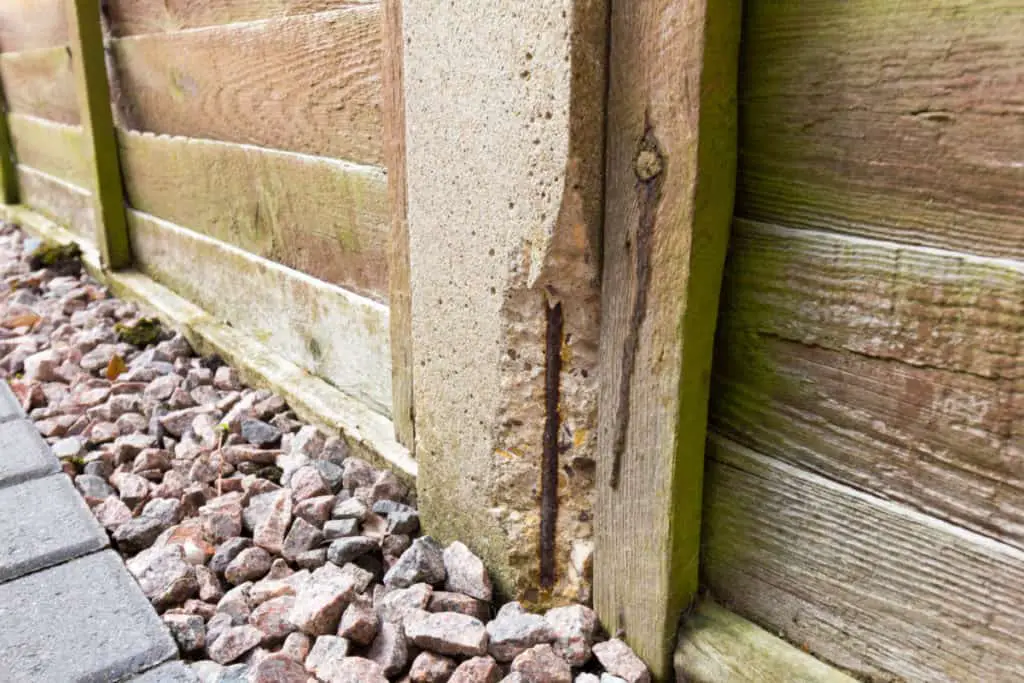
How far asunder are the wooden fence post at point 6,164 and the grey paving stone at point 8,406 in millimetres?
3248

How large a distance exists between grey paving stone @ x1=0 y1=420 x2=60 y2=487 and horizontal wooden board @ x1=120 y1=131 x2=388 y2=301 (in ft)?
2.55

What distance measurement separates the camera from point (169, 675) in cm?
134

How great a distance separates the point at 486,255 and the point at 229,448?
1.06 m

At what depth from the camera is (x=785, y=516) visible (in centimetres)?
113

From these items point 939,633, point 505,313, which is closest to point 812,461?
point 939,633

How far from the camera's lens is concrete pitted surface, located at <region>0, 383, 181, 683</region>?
4.45 ft

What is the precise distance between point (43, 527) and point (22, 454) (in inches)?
17.3

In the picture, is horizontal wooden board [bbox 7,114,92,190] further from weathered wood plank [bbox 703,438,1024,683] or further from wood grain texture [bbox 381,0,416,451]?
weathered wood plank [bbox 703,438,1024,683]

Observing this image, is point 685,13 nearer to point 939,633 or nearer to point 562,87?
point 562,87

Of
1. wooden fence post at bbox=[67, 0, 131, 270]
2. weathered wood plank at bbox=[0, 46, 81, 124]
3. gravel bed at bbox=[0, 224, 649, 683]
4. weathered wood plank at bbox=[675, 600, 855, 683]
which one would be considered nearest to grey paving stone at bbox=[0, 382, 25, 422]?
gravel bed at bbox=[0, 224, 649, 683]

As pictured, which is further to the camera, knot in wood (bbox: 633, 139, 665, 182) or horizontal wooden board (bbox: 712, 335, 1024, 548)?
knot in wood (bbox: 633, 139, 665, 182)

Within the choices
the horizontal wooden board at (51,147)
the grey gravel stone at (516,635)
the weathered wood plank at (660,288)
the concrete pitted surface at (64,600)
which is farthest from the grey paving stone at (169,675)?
the horizontal wooden board at (51,147)

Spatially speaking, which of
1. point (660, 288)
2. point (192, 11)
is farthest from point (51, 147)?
point (660, 288)

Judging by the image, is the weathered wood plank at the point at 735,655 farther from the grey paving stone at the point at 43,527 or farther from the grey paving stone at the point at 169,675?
the grey paving stone at the point at 43,527
